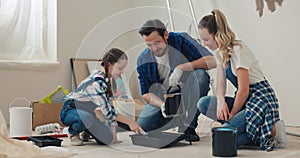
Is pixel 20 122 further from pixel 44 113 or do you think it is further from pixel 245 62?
pixel 245 62

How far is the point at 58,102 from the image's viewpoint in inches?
116

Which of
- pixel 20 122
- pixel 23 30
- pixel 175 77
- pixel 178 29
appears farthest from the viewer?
pixel 23 30

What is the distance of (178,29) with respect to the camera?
2.98 metres

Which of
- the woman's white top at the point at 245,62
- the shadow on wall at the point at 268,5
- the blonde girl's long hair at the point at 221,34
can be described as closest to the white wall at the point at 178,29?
the shadow on wall at the point at 268,5

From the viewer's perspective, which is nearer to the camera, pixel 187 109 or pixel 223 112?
pixel 223 112

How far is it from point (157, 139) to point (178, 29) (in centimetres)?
132

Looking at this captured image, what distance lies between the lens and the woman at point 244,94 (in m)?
1.79

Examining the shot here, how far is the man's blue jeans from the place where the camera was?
1983mm

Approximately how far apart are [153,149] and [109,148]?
0.68 feet

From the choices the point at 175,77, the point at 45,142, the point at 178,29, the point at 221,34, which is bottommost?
the point at 45,142

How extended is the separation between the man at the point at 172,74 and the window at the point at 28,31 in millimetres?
1555

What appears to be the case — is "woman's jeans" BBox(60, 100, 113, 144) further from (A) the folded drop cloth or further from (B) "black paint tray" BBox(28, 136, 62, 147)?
(A) the folded drop cloth

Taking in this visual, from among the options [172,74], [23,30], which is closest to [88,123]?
[172,74]

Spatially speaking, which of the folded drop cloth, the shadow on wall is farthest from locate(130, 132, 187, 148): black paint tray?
the shadow on wall
